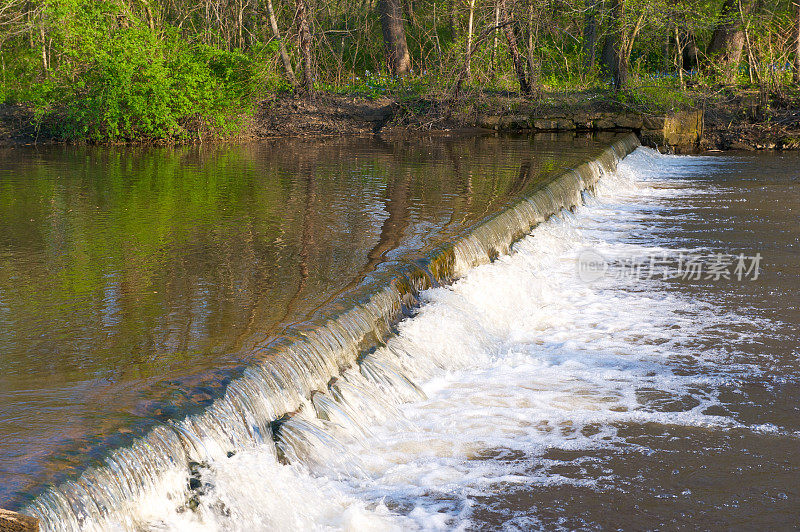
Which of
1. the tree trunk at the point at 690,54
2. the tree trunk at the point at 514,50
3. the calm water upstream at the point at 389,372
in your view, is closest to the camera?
the calm water upstream at the point at 389,372

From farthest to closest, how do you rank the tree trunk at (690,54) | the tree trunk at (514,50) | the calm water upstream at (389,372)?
the tree trunk at (690,54) < the tree trunk at (514,50) < the calm water upstream at (389,372)

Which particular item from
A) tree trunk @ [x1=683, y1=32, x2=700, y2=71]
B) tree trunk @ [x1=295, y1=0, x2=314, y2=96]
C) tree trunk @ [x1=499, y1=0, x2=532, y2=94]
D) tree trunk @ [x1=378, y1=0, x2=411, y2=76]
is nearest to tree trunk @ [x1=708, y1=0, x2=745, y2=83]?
tree trunk @ [x1=683, y1=32, x2=700, y2=71]

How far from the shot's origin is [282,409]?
4.51 metres

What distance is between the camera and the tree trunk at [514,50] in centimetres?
1979

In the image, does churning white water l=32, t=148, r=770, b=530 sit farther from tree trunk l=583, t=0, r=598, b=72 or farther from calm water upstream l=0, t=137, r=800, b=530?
tree trunk l=583, t=0, r=598, b=72

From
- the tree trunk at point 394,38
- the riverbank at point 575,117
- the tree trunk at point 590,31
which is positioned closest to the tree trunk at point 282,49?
the riverbank at point 575,117

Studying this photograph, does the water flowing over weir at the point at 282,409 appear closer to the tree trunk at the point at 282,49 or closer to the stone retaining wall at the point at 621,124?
the stone retaining wall at the point at 621,124

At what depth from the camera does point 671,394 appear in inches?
222

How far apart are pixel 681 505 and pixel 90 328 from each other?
344cm

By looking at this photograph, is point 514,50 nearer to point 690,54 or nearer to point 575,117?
point 575,117

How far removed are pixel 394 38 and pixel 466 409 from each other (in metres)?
21.9

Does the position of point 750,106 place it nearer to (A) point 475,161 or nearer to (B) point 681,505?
(A) point 475,161

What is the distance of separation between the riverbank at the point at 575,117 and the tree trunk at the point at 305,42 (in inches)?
15.5

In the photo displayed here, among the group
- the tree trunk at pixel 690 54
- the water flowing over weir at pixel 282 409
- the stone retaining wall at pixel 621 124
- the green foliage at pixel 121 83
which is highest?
the tree trunk at pixel 690 54
